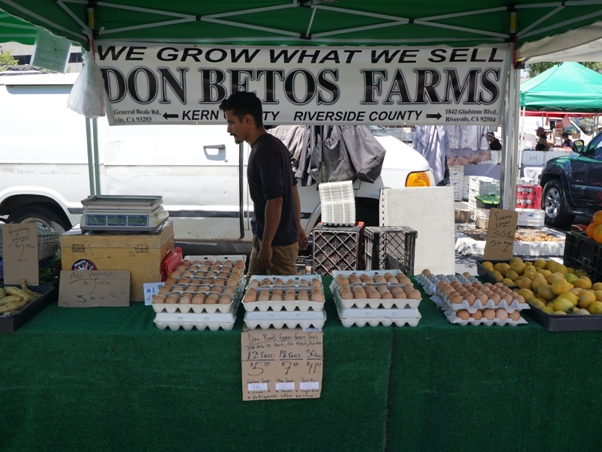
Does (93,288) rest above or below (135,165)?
below

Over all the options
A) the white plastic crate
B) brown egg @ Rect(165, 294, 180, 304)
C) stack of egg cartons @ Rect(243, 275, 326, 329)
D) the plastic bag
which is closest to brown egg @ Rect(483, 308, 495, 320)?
stack of egg cartons @ Rect(243, 275, 326, 329)

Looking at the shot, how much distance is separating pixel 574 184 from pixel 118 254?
952 centimetres

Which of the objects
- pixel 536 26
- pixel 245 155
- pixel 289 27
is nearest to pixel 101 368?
pixel 289 27

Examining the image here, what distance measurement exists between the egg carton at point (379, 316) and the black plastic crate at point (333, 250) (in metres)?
→ 3.43

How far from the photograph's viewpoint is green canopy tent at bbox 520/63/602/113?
A: 1434 centimetres

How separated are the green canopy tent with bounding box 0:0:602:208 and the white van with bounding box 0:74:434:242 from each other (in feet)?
7.98

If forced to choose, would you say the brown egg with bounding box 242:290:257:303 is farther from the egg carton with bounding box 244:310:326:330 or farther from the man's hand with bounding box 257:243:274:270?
the man's hand with bounding box 257:243:274:270

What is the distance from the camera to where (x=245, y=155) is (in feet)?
22.0

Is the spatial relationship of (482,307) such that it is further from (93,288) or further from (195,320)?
(93,288)

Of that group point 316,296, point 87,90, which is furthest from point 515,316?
point 87,90

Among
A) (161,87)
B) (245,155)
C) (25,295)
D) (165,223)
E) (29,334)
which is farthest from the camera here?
(245,155)

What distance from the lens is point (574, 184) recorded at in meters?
10.3

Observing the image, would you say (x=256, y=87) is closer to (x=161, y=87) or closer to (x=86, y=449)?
(x=161, y=87)

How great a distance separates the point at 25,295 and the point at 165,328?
0.83 m
